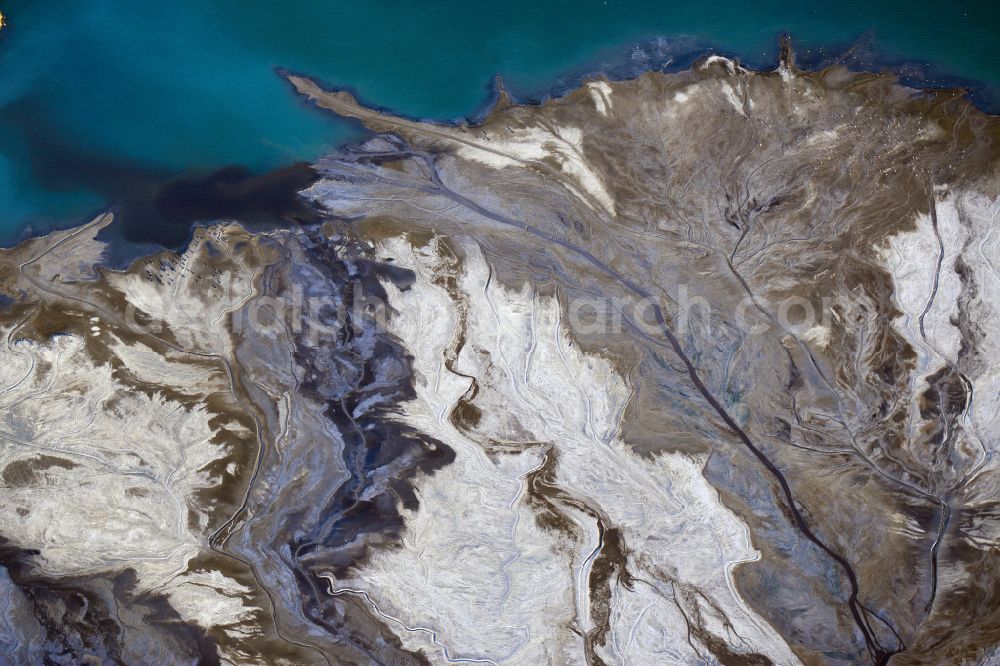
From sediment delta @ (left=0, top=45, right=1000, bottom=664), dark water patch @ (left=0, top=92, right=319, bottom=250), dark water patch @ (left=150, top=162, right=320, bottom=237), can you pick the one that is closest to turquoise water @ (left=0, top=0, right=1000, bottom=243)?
dark water patch @ (left=0, top=92, right=319, bottom=250)

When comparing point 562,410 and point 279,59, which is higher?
point 279,59

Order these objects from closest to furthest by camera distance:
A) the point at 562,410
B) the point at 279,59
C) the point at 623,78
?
the point at 562,410 < the point at 623,78 < the point at 279,59

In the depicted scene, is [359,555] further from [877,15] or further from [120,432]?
[877,15]

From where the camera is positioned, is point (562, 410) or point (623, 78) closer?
point (562, 410)

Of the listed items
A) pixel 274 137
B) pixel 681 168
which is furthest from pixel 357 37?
pixel 681 168

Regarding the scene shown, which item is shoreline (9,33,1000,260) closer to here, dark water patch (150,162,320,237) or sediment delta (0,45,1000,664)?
dark water patch (150,162,320,237)

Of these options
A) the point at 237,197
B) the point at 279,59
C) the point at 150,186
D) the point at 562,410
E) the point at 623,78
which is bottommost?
the point at 562,410

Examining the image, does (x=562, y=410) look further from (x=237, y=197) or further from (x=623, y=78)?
(x=237, y=197)

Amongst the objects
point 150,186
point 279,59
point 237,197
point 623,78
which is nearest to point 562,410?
point 623,78
